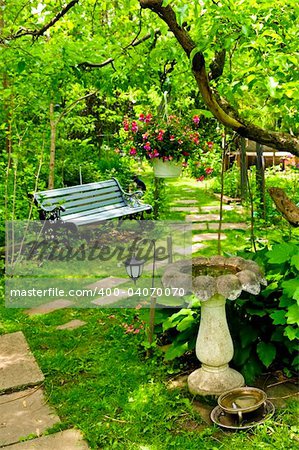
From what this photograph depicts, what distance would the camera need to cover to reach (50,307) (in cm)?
450

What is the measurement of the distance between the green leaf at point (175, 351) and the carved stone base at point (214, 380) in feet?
0.82

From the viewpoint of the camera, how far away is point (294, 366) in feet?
10.1

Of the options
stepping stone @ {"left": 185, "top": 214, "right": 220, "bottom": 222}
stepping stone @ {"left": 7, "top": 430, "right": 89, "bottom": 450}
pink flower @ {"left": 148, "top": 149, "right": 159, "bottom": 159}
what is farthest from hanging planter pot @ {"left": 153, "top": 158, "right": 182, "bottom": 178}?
stepping stone @ {"left": 185, "top": 214, "right": 220, "bottom": 222}

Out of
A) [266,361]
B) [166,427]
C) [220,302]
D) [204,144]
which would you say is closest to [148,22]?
[204,144]

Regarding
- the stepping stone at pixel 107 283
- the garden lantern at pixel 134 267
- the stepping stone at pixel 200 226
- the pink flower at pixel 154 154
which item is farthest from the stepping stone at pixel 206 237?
the pink flower at pixel 154 154

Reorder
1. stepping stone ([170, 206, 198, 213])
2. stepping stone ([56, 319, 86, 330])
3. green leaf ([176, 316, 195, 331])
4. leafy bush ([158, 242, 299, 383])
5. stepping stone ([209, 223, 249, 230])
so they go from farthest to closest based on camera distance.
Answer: stepping stone ([170, 206, 198, 213]) < stepping stone ([209, 223, 249, 230]) < stepping stone ([56, 319, 86, 330]) < green leaf ([176, 316, 195, 331]) < leafy bush ([158, 242, 299, 383])

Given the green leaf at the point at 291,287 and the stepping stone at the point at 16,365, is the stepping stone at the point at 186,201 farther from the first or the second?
the green leaf at the point at 291,287

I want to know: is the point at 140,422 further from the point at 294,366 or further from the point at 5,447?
the point at 294,366

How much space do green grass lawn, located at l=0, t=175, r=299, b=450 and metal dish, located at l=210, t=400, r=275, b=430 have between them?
0.04 meters

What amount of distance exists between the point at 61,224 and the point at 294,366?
143 inches

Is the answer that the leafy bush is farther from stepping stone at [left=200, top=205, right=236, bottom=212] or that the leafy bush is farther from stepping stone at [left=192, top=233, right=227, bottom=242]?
stepping stone at [left=200, top=205, right=236, bottom=212]

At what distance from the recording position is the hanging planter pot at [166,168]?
4.07 m

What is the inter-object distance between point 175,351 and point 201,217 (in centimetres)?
466

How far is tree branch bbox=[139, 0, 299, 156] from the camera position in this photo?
261cm
